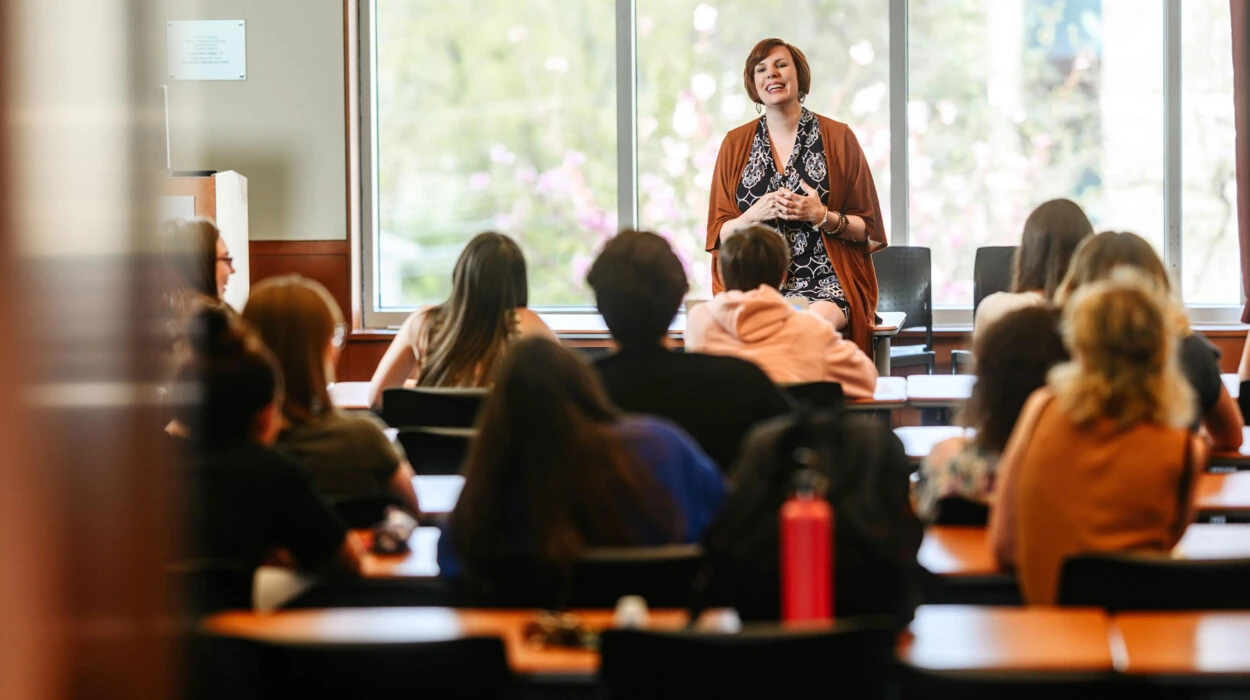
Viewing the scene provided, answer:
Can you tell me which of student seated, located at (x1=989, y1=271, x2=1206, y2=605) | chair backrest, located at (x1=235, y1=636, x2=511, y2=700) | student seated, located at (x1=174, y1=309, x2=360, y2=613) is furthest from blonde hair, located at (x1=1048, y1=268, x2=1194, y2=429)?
student seated, located at (x1=174, y1=309, x2=360, y2=613)

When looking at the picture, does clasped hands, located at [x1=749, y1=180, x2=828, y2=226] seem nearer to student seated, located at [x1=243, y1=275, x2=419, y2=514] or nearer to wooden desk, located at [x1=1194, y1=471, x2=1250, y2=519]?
wooden desk, located at [x1=1194, y1=471, x2=1250, y2=519]

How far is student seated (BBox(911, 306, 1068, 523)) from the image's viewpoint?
239 cm

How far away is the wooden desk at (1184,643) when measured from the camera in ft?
4.73

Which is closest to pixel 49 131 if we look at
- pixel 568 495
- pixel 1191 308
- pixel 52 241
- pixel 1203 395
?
pixel 52 241

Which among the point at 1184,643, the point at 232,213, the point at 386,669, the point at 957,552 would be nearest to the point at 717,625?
the point at 386,669

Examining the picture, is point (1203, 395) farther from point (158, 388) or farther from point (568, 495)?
point (158, 388)

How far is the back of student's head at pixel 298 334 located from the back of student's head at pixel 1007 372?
1264 millimetres

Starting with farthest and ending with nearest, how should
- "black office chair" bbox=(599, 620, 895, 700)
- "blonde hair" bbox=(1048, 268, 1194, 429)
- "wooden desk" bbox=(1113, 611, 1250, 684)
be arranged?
"blonde hair" bbox=(1048, 268, 1194, 429), "wooden desk" bbox=(1113, 611, 1250, 684), "black office chair" bbox=(599, 620, 895, 700)

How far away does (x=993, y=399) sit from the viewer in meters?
2.41

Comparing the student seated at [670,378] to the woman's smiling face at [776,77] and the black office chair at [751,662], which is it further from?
the woman's smiling face at [776,77]

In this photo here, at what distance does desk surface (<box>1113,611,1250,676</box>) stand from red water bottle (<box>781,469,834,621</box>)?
35 cm

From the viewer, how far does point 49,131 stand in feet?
1.55

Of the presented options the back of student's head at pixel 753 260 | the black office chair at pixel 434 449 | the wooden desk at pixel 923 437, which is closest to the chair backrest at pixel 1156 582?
the wooden desk at pixel 923 437

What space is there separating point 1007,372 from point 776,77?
2558 millimetres
